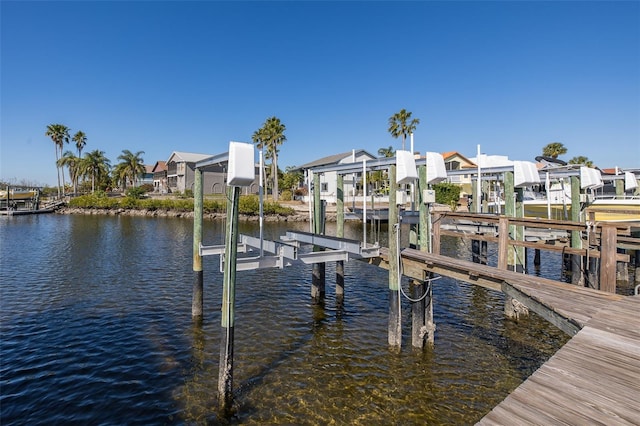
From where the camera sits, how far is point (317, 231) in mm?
13469

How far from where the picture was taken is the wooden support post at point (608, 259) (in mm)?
8078

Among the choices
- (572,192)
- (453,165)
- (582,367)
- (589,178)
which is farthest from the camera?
(453,165)

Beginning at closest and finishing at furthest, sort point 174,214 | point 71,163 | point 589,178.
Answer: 1. point 589,178
2. point 174,214
3. point 71,163

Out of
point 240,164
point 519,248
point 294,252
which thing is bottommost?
point 519,248

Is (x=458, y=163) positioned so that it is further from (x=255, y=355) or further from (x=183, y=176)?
(x=255, y=355)

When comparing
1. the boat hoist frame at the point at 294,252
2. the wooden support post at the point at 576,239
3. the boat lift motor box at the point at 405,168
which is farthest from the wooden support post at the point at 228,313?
the wooden support post at the point at 576,239

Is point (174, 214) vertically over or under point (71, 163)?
under

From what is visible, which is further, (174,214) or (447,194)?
(174,214)

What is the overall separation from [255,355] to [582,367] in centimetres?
738

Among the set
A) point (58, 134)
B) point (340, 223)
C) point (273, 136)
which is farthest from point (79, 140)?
point (340, 223)

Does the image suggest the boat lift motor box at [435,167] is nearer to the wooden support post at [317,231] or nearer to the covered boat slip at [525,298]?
the covered boat slip at [525,298]

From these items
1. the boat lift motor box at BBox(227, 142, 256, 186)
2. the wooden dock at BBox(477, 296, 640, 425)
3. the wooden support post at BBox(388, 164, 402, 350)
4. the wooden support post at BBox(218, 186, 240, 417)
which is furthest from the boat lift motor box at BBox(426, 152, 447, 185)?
the wooden support post at BBox(218, 186, 240, 417)

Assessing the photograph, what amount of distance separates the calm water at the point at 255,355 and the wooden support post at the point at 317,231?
19.9 inches

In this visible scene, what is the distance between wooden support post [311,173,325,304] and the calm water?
51cm
